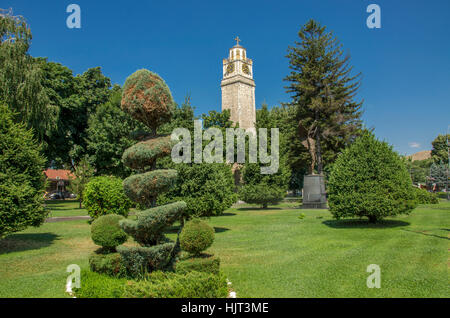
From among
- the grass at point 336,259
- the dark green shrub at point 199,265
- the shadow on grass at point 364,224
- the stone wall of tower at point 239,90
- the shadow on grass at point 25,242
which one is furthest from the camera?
the stone wall of tower at point 239,90

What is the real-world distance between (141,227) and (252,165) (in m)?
24.7

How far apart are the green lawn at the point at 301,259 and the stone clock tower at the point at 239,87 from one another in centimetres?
4175

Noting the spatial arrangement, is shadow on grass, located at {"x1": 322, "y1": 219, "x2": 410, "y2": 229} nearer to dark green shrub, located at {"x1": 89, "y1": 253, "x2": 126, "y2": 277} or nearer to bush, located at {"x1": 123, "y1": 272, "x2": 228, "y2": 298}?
bush, located at {"x1": 123, "y1": 272, "x2": 228, "y2": 298}

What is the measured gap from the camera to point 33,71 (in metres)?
20.8

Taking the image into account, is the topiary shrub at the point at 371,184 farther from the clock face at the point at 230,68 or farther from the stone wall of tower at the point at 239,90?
the clock face at the point at 230,68

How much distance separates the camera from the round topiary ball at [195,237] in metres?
7.52

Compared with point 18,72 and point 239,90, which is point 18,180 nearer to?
point 18,72

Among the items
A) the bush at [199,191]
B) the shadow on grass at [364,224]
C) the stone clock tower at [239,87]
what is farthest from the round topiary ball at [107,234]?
the stone clock tower at [239,87]

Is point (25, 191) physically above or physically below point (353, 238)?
above

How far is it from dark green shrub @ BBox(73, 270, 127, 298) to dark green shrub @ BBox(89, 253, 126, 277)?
1.56 ft
